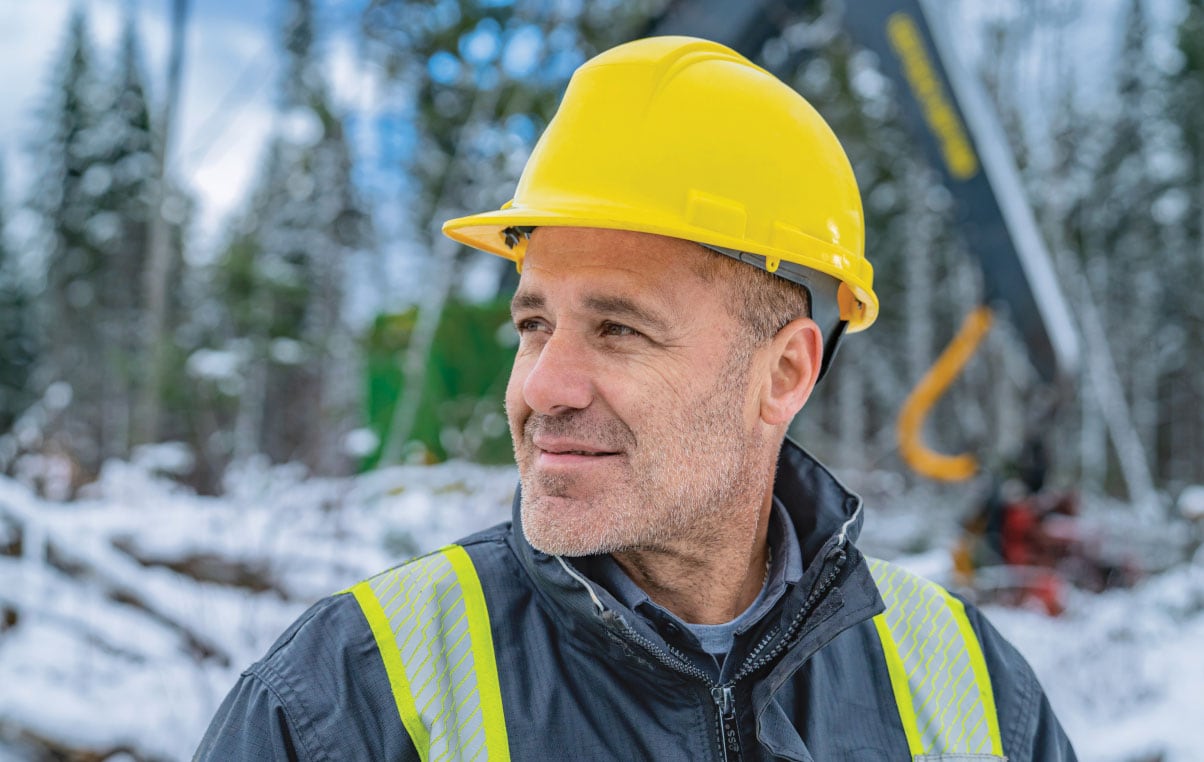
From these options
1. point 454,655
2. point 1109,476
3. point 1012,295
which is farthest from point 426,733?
point 1109,476

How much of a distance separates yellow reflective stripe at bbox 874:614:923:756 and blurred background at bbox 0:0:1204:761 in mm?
2591

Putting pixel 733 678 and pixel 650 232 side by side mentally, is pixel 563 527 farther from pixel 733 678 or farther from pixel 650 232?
pixel 650 232

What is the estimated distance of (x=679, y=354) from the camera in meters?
1.72

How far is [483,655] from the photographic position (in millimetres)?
1491

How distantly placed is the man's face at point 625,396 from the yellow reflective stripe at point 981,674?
0.52m

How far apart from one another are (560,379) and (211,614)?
3189 millimetres

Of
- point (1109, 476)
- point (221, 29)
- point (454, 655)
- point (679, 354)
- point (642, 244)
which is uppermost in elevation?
point (221, 29)

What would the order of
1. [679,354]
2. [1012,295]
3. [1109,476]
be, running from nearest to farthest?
[679,354], [1012,295], [1109,476]

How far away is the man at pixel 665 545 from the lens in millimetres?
1442

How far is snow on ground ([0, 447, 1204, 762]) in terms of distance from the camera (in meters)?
3.49

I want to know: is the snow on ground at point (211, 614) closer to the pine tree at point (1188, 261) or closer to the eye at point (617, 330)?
the eye at point (617, 330)

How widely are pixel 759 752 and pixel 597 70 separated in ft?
4.33

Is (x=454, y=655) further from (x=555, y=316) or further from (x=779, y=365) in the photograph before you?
(x=779, y=365)

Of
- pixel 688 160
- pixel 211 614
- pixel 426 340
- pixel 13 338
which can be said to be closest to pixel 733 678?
pixel 688 160
